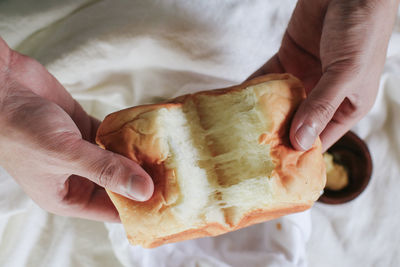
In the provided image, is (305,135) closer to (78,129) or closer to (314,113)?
(314,113)

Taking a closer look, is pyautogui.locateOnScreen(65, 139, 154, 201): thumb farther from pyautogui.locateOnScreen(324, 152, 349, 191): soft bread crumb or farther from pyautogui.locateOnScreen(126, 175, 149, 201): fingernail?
pyautogui.locateOnScreen(324, 152, 349, 191): soft bread crumb

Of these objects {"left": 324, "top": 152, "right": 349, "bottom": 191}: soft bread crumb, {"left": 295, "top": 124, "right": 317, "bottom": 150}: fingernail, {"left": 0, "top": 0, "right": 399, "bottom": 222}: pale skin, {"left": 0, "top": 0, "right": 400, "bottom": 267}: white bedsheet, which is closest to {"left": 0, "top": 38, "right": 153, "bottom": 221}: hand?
{"left": 0, "top": 0, "right": 399, "bottom": 222}: pale skin

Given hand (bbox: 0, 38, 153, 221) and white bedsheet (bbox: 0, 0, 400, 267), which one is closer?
hand (bbox: 0, 38, 153, 221)

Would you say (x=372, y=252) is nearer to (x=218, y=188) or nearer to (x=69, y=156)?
(x=218, y=188)

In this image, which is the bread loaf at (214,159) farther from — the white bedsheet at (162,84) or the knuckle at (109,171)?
the white bedsheet at (162,84)

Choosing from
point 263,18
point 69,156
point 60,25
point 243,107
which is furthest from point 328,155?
point 60,25

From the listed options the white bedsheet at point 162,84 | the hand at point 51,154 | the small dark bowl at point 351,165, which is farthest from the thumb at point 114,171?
the small dark bowl at point 351,165

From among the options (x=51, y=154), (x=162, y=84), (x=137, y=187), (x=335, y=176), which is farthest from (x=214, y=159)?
(x=335, y=176)
